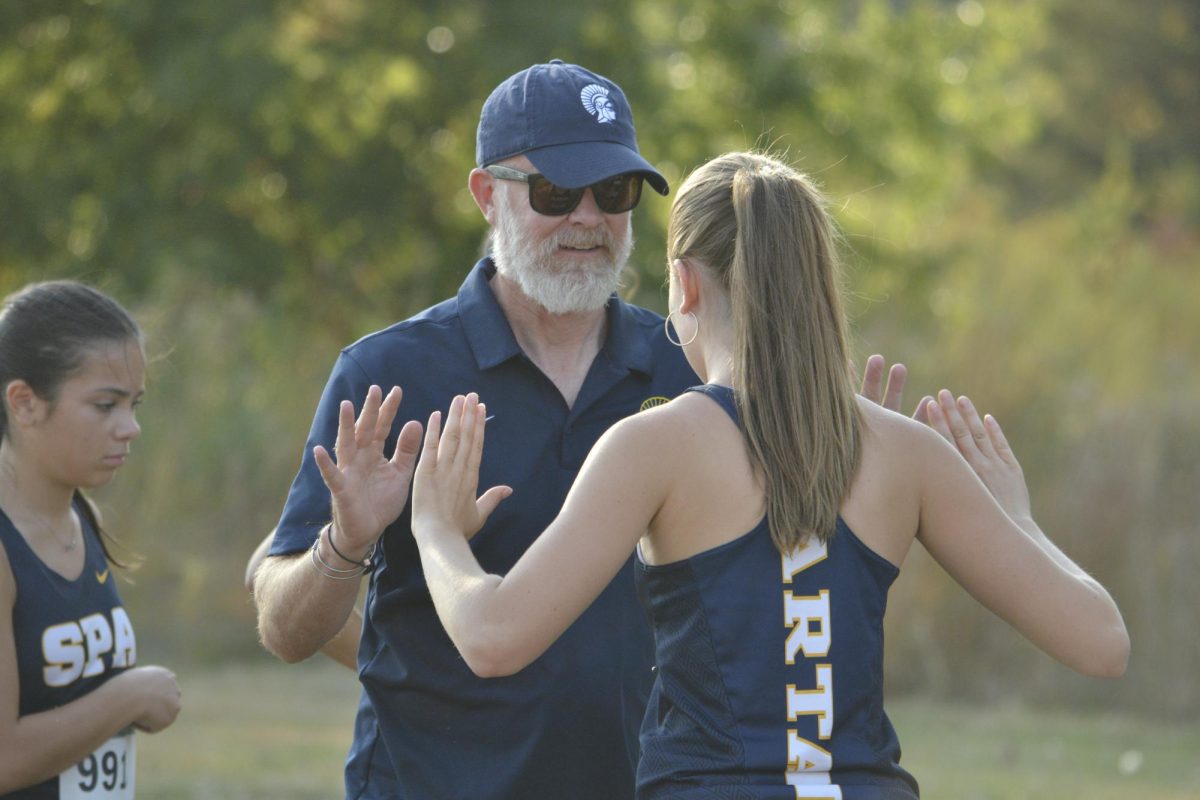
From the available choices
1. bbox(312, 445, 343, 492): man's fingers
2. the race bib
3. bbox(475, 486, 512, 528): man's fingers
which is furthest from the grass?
bbox(475, 486, 512, 528): man's fingers

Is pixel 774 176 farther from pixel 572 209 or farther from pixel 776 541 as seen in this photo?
pixel 572 209

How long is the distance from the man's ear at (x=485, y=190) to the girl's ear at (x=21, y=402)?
117cm

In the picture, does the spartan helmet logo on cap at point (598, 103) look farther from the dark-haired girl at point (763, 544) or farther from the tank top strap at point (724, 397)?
the tank top strap at point (724, 397)

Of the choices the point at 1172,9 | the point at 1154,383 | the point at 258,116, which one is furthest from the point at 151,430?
the point at 1172,9

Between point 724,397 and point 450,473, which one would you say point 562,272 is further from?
point 724,397

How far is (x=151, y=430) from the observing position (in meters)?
12.1

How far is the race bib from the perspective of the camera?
3.69 meters

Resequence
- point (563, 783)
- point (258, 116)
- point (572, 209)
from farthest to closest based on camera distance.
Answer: point (258, 116) → point (572, 209) → point (563, 783)

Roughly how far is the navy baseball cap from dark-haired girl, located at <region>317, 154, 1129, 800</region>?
0.81 m

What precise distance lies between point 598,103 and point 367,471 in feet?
3.64

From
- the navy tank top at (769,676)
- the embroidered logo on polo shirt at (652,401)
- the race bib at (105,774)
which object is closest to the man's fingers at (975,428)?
the navy tank top at (769,676)

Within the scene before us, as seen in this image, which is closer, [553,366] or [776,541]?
[776,541]

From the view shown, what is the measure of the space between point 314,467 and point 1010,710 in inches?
310

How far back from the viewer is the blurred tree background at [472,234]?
35.6 ft
